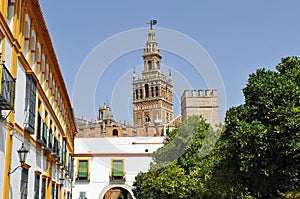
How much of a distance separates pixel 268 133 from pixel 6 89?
622 centimetres

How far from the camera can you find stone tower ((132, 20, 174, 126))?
10031 centimetres

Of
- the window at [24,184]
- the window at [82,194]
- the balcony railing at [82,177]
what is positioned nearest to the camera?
the window at [24,184]

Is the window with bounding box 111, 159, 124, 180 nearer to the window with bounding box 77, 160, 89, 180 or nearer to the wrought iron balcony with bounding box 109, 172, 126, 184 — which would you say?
the wrought iron balcony with bounding box 109, 172, 126, 184

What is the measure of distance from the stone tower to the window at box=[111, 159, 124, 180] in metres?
66.2

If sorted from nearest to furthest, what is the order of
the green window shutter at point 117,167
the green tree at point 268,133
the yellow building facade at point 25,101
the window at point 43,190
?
the yellow building facade at point 25,101, the green tree at point 268,133, the window at point 43,190, the green window shutter at point 117,167

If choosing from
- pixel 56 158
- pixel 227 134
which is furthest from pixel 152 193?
pixel 227 134

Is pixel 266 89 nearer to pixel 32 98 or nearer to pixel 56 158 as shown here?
pixel 32 98

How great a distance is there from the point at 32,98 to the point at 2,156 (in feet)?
10.4

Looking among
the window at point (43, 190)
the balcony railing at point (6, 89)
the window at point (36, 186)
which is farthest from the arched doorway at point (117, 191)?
the balcony railing at point (6, 89)

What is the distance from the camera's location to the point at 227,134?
12547 mm

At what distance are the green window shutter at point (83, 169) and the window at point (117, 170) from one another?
6.91 ft

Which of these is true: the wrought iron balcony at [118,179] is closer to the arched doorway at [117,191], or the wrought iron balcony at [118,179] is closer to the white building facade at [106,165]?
the white building facade at [106,165]

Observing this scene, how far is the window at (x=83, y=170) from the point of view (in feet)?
107

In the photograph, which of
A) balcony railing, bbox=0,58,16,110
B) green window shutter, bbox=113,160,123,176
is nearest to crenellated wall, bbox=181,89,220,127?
green window shutter, bbox=113,160,123,176
